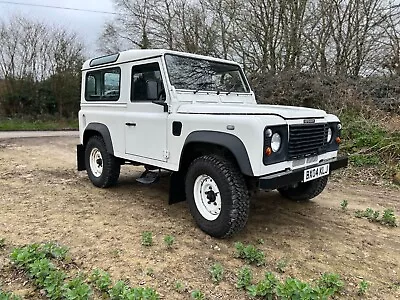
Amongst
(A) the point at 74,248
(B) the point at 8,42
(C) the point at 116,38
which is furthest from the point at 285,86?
(B) the point at 8,42

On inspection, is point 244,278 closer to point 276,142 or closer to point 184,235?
point 184,235

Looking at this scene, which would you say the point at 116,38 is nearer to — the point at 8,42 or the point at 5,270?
the point at 8,42

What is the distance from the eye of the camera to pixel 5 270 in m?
2.64

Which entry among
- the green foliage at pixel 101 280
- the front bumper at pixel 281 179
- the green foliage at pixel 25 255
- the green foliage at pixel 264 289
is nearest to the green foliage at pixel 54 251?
the green foliage at pixel 25 255

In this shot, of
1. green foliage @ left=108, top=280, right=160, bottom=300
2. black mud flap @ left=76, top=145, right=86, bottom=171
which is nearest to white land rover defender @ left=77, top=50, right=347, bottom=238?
black mud flap @ left=76, top=145, right=86, bottom=171

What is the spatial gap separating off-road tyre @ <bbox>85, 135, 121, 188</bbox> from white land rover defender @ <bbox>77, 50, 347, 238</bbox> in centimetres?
2

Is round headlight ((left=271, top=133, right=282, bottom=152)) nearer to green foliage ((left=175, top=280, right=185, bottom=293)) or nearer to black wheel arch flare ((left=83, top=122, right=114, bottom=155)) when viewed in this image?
green foliage ((left=175, top=280, right=185, bottom=293))

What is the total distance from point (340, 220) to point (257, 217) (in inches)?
37.5

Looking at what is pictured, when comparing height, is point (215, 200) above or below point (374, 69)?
below

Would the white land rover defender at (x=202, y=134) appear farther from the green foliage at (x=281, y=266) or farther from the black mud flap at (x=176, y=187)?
the green foliage at (x=281, y=266)

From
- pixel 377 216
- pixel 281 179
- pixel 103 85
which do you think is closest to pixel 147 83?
pixel 103 85

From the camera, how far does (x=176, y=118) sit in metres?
3.56

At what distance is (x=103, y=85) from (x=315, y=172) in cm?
314

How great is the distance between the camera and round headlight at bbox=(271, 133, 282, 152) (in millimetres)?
2911
